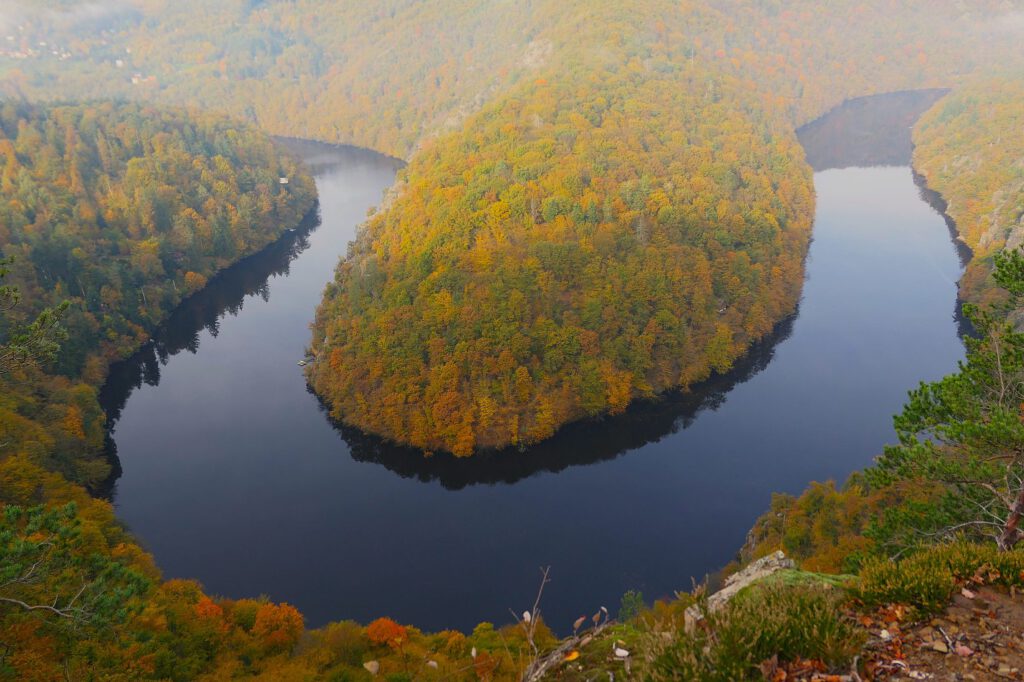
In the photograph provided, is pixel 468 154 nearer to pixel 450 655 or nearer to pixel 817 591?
pixel 450 655

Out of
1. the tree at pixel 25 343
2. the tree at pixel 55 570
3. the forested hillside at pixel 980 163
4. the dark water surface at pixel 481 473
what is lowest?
the dark water surface at pixel 481 473

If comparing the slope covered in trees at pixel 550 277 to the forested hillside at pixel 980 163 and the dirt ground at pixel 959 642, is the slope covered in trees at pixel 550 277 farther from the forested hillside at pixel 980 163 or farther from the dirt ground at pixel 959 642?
the dirt ground at pixel 959 642

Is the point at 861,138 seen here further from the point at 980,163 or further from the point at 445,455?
the point at 445,455

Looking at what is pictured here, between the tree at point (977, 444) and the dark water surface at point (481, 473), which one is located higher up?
the tree at point (977, 444)

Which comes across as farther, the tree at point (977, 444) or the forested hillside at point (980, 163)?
the forested hillside at point (980, 163)

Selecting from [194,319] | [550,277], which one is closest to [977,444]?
[550,277]

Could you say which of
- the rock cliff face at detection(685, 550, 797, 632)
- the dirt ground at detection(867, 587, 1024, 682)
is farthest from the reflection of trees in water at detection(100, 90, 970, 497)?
the dirt ground at detection(867, 587, 1024, 682)

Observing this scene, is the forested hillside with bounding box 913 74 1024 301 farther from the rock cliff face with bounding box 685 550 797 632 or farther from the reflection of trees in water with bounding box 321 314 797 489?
the rock cliff face with bounding box 685 550 797 632

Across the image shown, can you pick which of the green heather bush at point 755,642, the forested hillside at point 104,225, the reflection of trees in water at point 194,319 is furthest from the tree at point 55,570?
the reflection of trees in water at point 194,319
